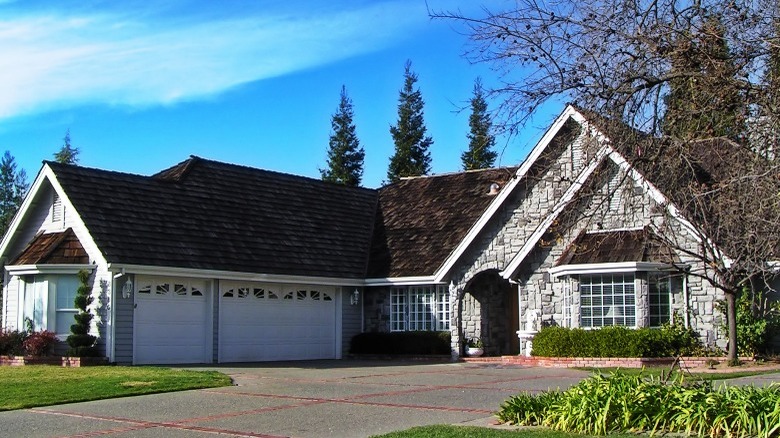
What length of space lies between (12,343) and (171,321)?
159 inches

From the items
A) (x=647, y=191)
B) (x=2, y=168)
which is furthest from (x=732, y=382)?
(x=2, y=168)

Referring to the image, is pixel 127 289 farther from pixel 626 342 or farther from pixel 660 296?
pixel 660 296

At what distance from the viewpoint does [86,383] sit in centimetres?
1708

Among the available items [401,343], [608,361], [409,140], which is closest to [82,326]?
[401,343]

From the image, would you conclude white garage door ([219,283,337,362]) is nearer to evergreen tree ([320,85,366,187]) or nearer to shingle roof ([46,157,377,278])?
shingle roof ([46,157,377,278])

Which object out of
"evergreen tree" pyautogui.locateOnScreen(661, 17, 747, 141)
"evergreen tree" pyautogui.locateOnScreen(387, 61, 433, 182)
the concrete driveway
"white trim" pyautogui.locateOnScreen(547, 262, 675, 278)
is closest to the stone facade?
"white trim" pyautogui.locateOnScreen(547, 262, 675, 278)

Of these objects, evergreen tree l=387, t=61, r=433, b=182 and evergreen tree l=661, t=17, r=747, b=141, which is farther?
evergreen tree l=387, t=61, r=433, b=182

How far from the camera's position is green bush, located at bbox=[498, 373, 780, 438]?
10.1 meters

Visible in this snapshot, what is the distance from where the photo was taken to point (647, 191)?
1155cm

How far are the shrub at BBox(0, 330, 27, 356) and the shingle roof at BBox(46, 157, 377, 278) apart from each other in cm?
358

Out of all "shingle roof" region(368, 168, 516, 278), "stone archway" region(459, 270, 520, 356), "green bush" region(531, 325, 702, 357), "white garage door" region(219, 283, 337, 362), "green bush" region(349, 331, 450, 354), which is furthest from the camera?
"shingle roof" region(368, 168, 516, 278)

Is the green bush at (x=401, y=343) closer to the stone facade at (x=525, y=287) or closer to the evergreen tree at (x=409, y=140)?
the stone facade at (x=525, y=287)

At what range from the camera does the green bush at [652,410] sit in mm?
10078

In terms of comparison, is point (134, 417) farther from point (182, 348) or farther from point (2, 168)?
point (2, 168)
